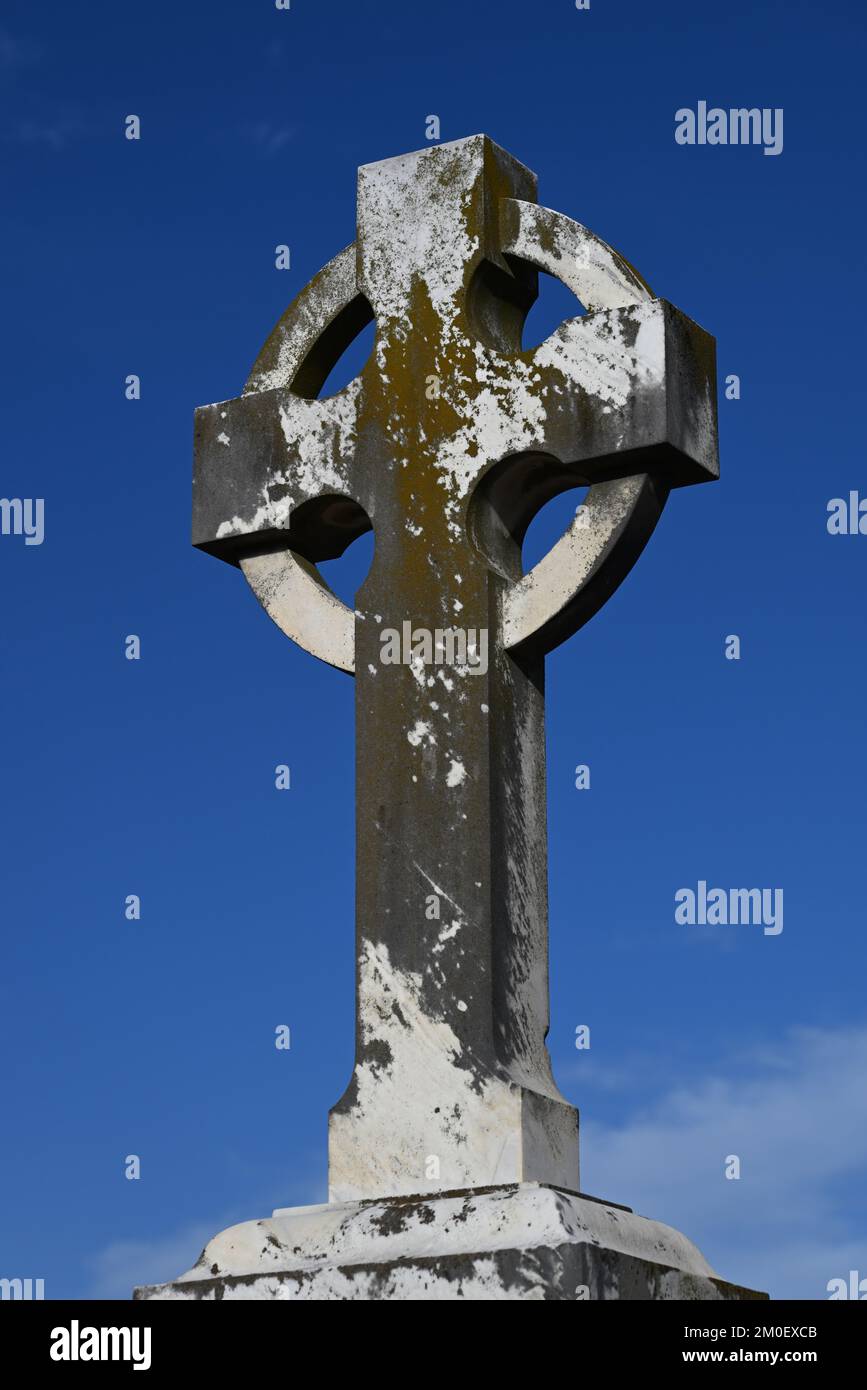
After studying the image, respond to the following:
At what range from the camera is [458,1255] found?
5.77 m

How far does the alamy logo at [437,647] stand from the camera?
261 inches

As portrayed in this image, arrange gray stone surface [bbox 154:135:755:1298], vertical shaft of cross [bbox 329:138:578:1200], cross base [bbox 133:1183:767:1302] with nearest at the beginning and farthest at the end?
cross base [bbox 133:1183:767:1302], gray stone surface [bbox 154:135:755:1298], vertical shaft of cross [bbox 329:138:578:1200]

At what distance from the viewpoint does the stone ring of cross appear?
6.59 m

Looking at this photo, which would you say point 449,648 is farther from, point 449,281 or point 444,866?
point 449,281

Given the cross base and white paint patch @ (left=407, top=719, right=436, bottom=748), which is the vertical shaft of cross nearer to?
white paint patch @ (left=407, top=719, right=436, bottom=748)

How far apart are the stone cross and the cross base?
0.19 m

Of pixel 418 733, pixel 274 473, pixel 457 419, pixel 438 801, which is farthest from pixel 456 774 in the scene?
pixel 274 473

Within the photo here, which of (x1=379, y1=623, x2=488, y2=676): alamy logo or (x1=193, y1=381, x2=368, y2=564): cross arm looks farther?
(x1=193, y1=381, x2=368, y2=564): cross arm

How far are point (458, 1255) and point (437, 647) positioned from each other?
73.9 inches
